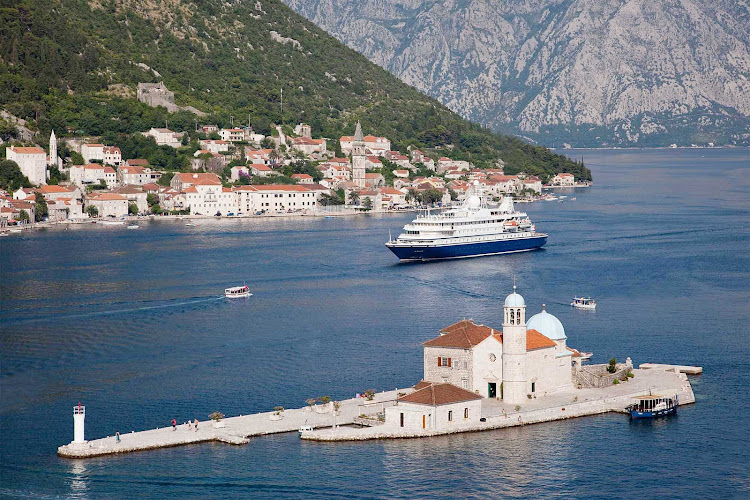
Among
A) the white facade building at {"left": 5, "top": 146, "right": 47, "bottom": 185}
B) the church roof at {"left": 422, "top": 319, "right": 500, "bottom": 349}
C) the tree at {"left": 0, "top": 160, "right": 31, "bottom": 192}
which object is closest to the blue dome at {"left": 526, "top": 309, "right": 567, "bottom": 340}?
the church roof at {"left": 422, "top": 319, "right": 500, "bottom": 349}

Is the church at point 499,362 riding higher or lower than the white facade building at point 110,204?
lower

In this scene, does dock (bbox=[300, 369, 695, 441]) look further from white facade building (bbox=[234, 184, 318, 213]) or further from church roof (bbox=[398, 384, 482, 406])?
white facade building (bbox=[234, 184, 318, 213])

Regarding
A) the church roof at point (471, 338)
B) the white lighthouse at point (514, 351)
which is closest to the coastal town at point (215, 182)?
the church roof at point (471, 338)

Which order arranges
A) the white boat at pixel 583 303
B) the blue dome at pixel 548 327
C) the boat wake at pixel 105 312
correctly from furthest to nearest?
the white boat at pixel 583 303 → the boat wake at pixel 105 312 → the blue dome at pixel 548 327

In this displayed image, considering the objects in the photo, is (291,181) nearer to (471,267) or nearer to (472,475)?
(471,267)

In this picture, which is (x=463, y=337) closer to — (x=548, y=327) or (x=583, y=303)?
(x=548, y=327)

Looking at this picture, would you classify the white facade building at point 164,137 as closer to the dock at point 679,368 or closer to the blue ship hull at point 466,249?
the blue ship hull at point 466,249

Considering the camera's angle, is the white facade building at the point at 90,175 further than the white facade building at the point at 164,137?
No
